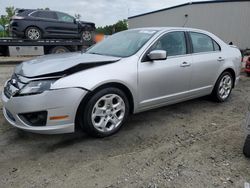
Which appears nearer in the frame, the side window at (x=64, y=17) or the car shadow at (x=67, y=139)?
the car shadow at (x=67, y=139)

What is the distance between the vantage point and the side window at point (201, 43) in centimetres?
445

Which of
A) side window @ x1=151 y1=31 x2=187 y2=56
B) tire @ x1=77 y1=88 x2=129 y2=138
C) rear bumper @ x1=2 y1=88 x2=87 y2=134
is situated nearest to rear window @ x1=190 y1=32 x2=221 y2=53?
side window @ x1=151 y1=31 x2=187 y2=56

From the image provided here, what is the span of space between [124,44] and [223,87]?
94.6 inches

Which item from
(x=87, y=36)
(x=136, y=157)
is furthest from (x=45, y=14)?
(x=136, y=157)

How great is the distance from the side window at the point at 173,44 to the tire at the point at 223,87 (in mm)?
1201

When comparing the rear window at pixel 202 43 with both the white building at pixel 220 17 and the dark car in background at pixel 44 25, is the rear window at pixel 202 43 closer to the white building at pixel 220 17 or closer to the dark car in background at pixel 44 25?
the dark car in background at pixel 44 25

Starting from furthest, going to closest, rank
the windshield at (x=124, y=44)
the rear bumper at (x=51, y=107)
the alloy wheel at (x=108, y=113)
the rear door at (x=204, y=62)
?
1. the rear door at (x=204, y=62)
2. the windshield at (x=124, y=44)
3. the alloy wheel at (x=108, y=113)
4. the rear bumper at (x=51, y=107)

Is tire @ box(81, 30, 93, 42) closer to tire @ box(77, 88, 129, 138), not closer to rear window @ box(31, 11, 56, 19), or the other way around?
rear window @ box(31, 11, 56, 19)

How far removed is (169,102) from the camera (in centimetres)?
408

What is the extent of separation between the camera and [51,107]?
292cm

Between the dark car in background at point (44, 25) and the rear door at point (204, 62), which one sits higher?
the dark car in background at point (44, 25)

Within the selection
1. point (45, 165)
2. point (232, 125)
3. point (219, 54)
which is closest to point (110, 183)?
point (45, 165)

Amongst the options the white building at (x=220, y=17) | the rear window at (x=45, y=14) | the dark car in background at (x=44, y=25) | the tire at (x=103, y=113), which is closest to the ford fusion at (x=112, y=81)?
the tire at (x=103, y=113)

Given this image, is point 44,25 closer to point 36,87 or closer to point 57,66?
point 57,66
